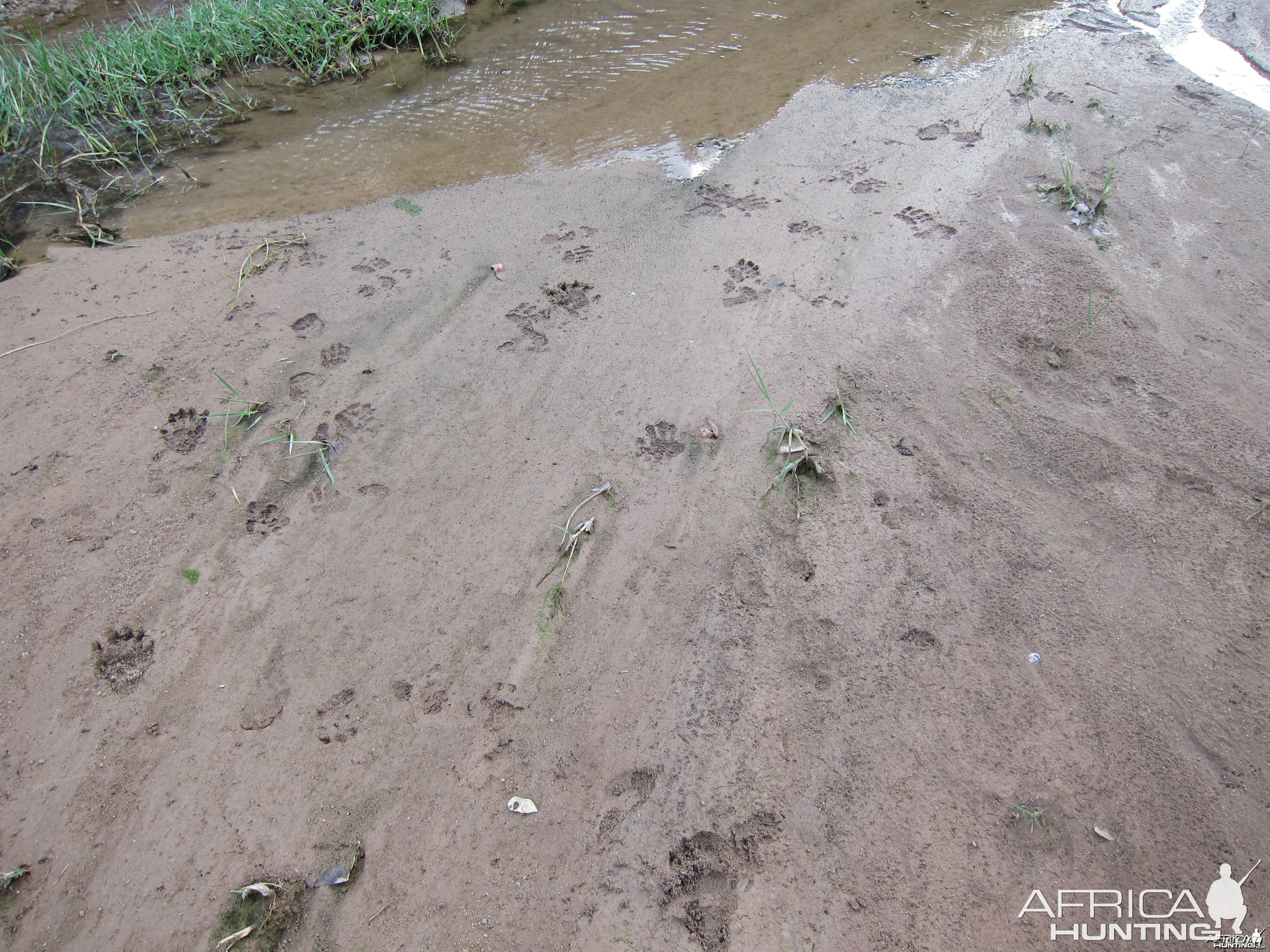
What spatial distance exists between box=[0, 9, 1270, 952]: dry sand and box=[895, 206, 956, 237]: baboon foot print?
0.10ft

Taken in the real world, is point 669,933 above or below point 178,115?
below

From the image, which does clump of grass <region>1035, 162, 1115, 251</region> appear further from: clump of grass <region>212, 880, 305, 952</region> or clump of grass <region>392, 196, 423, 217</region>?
clump of grass <region>212, 880, 305, 952</region>

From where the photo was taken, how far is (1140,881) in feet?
4.55

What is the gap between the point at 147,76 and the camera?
399 cm

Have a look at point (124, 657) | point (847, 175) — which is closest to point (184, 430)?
point (124, 657)

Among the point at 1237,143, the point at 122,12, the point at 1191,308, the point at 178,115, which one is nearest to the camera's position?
the point at 1191,308

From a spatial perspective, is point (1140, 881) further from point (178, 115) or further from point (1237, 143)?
point (178, 115)

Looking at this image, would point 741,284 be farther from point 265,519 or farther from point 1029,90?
point 1029,90

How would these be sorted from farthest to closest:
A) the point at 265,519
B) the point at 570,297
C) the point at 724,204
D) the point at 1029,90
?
the point at 1029,90 → the point at 724,204 → the point at 570,297 → the point at 265,519

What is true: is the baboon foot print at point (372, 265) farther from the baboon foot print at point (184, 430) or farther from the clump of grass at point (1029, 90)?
the clump of grass at point (1029, 90)

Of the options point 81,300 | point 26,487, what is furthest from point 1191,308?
point 81,300

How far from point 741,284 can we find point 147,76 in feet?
12.6

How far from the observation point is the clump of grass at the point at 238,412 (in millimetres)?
2287

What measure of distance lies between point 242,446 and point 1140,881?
2.61 metres
